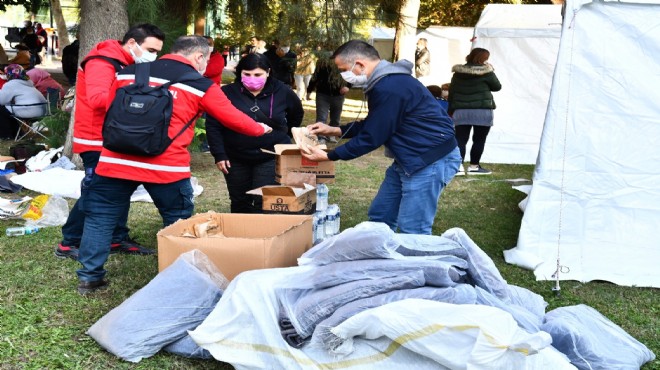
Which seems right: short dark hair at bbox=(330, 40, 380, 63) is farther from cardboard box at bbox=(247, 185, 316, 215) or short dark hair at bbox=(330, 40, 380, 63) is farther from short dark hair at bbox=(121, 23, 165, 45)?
short dark hair at bbox=(121, 23, 165, 45)

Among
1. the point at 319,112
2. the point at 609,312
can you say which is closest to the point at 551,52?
the point at 319,112

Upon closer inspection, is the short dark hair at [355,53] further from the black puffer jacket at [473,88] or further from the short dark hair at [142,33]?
the black puffer jacket at [473,88]

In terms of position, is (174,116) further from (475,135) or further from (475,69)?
(475,135)

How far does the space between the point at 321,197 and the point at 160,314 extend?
160 cm

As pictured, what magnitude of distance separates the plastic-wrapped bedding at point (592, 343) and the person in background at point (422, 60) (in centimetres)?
1243

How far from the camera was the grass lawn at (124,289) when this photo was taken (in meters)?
3.77

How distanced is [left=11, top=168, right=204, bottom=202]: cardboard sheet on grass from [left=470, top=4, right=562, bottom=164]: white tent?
5.29 metres

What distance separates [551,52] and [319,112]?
12.8 feet

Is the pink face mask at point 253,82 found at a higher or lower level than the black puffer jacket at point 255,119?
higher

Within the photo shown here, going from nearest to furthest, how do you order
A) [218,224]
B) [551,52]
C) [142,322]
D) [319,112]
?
[142,322], [218,224], [551,52], [319,112]

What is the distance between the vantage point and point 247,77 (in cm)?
523

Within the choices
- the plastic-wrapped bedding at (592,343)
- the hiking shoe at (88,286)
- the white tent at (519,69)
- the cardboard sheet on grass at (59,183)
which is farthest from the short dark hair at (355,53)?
the white tent at (519,69)

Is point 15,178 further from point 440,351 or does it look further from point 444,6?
point 444,6

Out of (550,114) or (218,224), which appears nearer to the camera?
(218,224)
